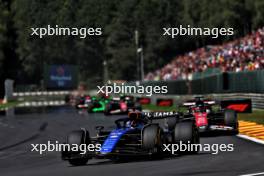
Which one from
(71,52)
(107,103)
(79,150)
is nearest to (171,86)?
(107,103)

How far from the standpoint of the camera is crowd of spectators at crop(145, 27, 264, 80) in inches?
1404

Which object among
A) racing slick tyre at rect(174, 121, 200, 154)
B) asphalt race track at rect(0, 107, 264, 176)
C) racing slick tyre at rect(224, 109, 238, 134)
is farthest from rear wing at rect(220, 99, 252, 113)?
racing slick tyre at rect(174, 121, 200, 154)

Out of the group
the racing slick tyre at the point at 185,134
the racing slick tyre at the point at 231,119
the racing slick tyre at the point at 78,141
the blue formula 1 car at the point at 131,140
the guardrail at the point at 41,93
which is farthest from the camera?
the guardrail at the point at 41,93

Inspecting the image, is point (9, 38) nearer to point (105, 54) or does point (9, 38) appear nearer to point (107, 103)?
point (105, 54)

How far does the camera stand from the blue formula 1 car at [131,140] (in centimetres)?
1253

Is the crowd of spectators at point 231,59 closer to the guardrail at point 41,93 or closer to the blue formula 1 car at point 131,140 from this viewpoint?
the blue formula 1 car at point 131,140

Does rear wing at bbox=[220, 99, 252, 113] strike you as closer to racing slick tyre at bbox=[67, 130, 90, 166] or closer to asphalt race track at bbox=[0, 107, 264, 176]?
asphalt race track at bbox=[0, 107, 264, 176]

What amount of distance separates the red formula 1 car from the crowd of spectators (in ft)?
47.7

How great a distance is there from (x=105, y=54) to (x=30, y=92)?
9.04 metres

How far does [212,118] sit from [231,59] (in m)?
21.9

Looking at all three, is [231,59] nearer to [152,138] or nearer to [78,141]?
[152,138]

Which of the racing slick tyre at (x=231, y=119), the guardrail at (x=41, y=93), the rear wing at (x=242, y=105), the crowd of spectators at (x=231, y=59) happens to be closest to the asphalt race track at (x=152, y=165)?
the racing slick tyre at (x=231, y=119)

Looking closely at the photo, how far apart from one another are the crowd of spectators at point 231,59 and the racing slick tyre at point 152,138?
20.2 m

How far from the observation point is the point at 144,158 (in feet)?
43.3
